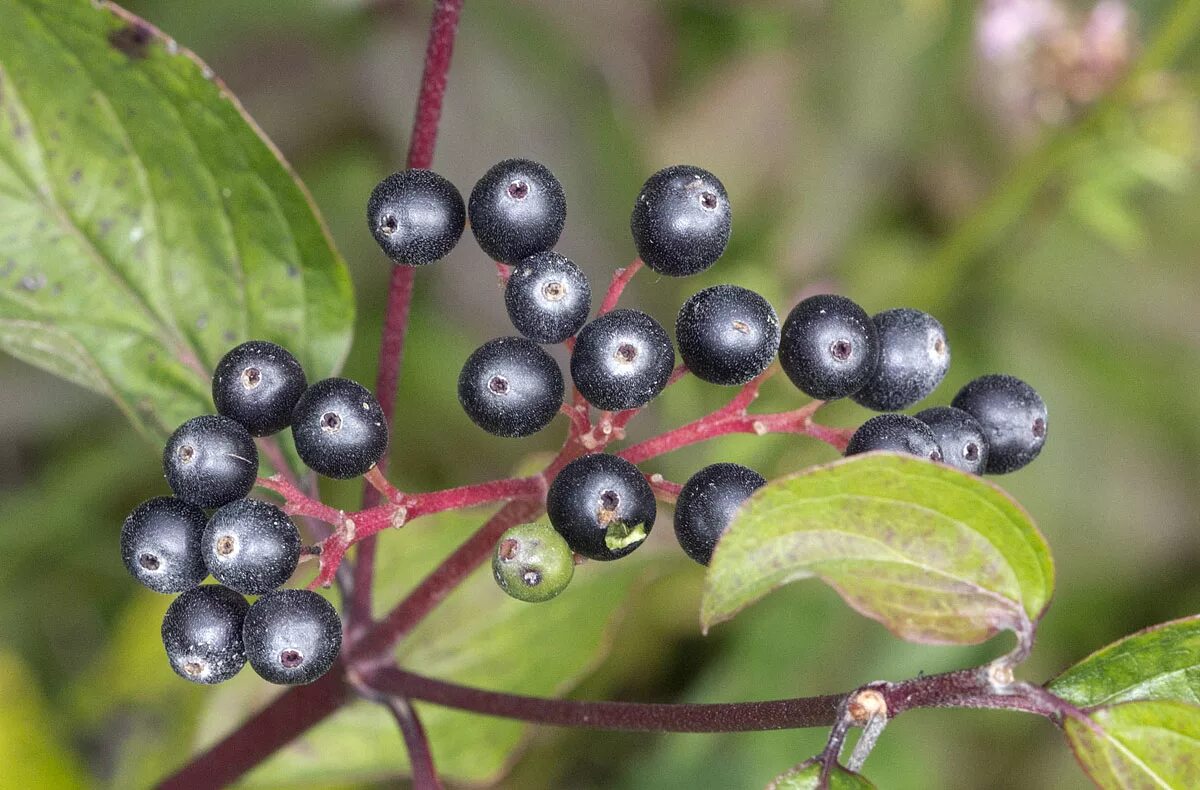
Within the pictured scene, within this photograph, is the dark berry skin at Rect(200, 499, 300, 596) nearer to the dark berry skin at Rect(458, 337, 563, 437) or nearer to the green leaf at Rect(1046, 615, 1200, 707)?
the dark berry skin at Rect(458, 337, 563, 437)

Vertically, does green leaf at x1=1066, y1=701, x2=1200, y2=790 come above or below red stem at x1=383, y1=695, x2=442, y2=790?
above

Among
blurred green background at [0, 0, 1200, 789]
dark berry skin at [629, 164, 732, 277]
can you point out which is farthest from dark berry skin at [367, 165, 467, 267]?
blurred green background at [0, 0, 1200, 789]

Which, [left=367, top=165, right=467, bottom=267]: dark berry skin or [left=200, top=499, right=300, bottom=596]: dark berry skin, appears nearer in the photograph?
[left=200, top=499, right=300, bottom=596]: dark berry skin

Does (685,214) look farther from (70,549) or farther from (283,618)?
(70,549)

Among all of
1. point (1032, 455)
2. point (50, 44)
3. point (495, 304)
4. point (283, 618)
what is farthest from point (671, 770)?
point (50, 44)

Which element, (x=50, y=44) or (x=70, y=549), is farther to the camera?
(x=70, y=549)

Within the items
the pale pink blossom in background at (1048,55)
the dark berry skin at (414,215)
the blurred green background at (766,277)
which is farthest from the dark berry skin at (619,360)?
the pale pink blossom in background at (1048,55)

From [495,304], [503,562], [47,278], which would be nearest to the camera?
[503,562]
